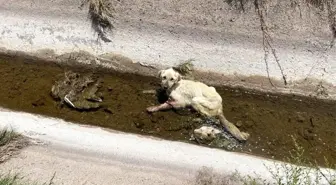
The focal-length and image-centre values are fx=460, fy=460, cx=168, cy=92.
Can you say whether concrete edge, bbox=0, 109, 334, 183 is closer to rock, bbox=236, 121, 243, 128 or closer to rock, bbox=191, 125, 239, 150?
rock, bbox=191, 125, 239, 150

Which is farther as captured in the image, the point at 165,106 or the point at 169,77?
the point at 165,106

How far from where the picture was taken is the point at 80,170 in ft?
29.6

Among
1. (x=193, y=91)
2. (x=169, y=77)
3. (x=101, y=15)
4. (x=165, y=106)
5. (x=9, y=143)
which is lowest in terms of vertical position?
(x=9, y=143)

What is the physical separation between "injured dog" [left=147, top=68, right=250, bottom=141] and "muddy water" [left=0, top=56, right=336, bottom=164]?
25 cm

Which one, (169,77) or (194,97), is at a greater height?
(169,77)

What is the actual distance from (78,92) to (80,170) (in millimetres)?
1985

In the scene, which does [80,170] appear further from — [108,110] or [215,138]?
[215,138]

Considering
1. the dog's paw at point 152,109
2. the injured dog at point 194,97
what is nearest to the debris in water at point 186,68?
the injured dog at point 194,97

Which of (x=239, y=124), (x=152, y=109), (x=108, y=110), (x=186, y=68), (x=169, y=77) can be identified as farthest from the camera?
(x=186, y=68)

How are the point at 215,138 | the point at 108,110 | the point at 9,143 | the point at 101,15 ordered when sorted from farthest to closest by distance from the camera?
the point at 101,15
the point at 108,110
the point at 215,138
the point at 9,143

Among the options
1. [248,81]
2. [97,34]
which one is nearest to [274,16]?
[248,81]

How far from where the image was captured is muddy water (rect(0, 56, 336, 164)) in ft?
31.3

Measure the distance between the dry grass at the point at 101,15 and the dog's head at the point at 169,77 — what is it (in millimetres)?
1823

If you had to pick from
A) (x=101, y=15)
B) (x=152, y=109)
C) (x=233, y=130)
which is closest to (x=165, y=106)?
(x=152, y=109)
